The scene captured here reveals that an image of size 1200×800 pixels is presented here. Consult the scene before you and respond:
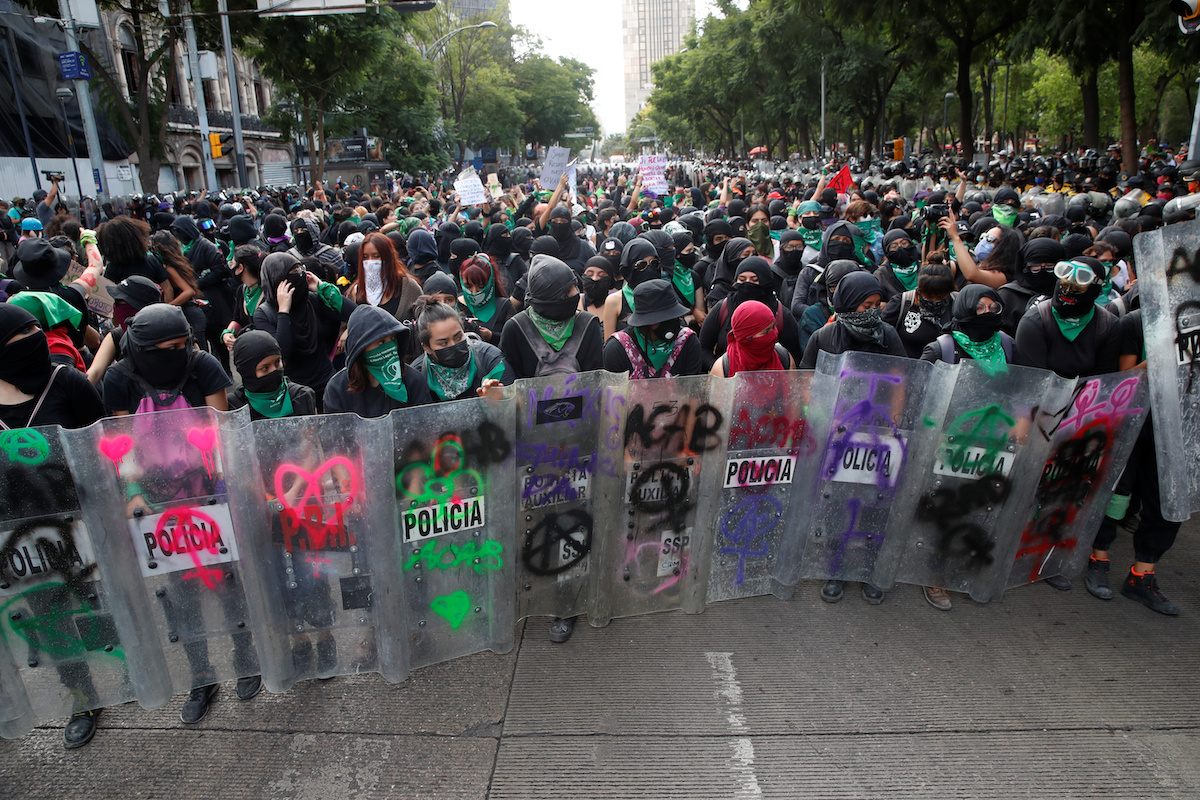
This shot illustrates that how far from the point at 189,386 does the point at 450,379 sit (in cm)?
125

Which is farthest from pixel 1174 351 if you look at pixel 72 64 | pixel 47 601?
pixel 72 64

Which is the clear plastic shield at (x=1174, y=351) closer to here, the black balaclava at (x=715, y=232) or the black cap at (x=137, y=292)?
the black balaclava at (x=715, y=232)

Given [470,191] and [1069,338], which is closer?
[1069,338]

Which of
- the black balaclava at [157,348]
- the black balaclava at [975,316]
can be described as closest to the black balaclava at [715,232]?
the black balaclava at [975,316]

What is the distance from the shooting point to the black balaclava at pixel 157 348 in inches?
132

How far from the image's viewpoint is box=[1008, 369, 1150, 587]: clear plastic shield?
3.62 m

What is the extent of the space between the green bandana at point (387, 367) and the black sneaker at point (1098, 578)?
3905mm

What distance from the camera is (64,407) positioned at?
3406 mm

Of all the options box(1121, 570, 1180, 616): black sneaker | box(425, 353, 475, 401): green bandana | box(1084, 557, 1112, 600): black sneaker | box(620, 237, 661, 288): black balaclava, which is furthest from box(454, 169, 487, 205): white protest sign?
box(1121, 570, 1180, 616): black sneaker

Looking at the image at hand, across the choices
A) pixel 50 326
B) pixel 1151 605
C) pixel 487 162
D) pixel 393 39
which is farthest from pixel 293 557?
pixel 487 162

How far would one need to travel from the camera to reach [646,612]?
387cm

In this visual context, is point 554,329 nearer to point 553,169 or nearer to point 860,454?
point 860,454

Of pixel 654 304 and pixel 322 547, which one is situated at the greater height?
pixel 654 304

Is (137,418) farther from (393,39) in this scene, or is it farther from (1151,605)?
(393,39)
